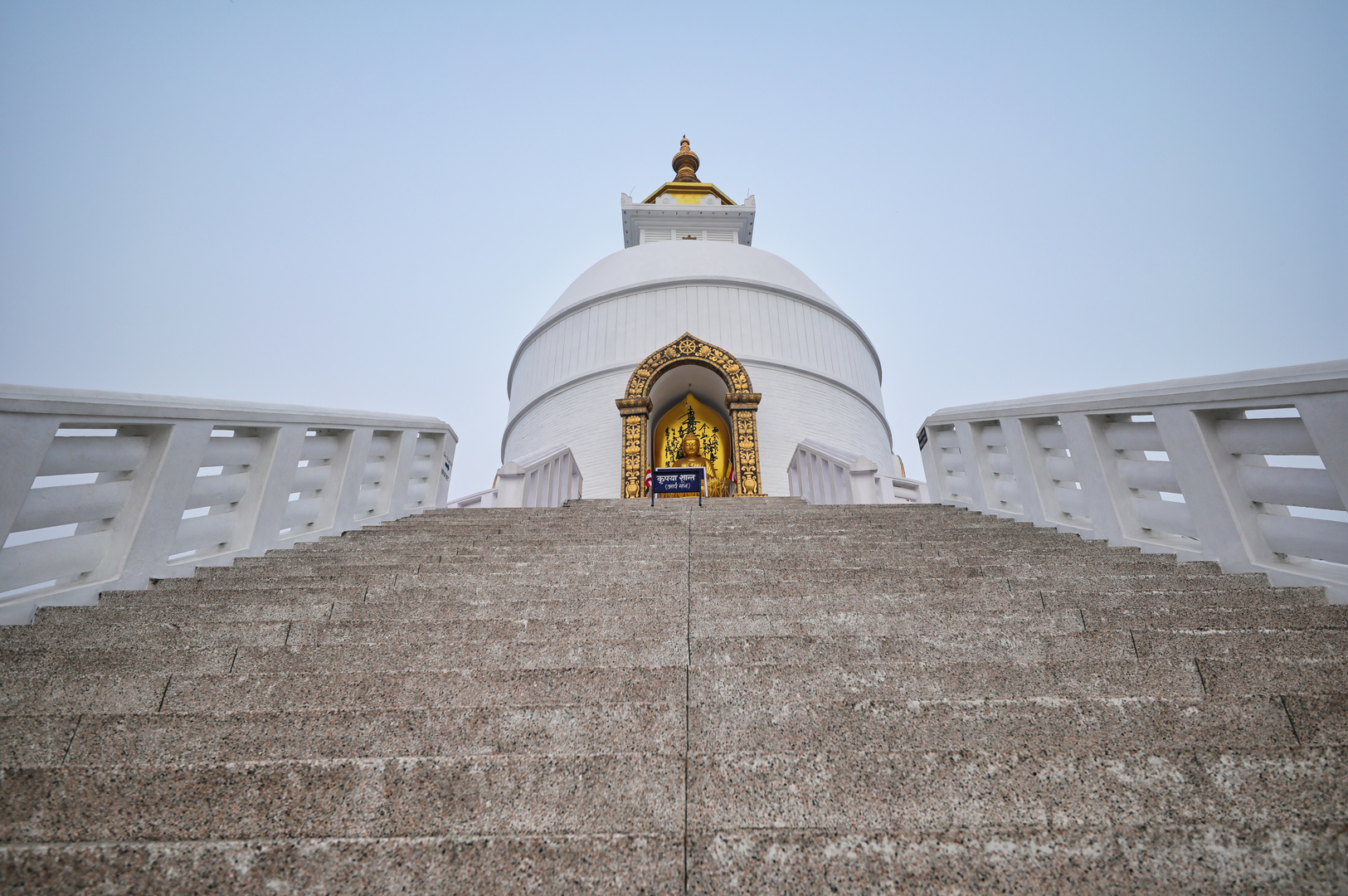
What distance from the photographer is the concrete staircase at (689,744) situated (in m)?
1.19

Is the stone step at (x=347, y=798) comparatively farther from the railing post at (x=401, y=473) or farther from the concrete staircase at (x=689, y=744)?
the railing post at (x=401, y=473)

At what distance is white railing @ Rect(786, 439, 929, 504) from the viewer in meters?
8.16

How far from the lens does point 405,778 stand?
1401 millimetres

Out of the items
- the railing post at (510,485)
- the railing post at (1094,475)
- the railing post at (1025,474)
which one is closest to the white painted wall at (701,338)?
the railing post at (510,485)

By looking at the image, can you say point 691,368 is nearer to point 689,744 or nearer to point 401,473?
point 401,473

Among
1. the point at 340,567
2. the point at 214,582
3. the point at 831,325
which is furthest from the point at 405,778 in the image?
the point at 831,325

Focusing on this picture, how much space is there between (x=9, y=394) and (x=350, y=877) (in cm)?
302

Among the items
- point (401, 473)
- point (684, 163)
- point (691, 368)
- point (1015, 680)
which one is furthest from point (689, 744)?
point (684, 163)

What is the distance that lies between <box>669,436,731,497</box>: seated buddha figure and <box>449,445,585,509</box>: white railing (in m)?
2.03

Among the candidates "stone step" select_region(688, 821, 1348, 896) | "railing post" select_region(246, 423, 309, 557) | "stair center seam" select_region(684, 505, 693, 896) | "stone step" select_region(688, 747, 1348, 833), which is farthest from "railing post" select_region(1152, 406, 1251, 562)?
"railing post" select_region(246, 423, 309, 557)

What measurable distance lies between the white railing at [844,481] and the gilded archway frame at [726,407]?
0.86 meters

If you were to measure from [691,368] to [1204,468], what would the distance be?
8606mm

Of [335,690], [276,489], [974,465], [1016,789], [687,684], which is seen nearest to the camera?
[1016,789]

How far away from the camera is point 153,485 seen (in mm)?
3293
